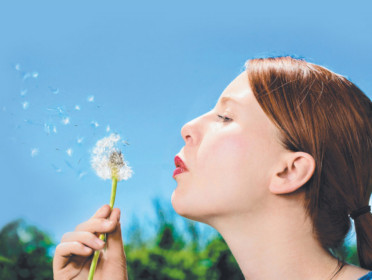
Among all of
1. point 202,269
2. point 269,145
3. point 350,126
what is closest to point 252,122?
point 269,145

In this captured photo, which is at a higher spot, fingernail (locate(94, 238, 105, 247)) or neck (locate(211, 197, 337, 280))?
fingernail (locate(94, 238, 105, 247))

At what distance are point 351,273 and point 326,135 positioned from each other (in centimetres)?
44

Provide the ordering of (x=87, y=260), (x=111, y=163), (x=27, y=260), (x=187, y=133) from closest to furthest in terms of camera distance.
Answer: (x=111, y=163)
(x=187, y=133)
(x=87, y=260)
(x=27, y=260)

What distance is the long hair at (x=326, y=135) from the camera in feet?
4.61

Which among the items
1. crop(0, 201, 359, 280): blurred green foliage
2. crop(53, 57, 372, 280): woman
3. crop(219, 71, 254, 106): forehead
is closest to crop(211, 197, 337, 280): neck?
crop(53, 57, 372, 280): woman

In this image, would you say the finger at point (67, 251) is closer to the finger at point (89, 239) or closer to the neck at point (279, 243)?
the finger at point (89, 239)

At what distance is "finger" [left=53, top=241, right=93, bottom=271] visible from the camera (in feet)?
4.70

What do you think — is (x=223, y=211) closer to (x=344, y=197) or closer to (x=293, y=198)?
(x=293, y=198)

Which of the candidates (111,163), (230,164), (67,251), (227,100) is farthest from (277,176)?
(67,251)

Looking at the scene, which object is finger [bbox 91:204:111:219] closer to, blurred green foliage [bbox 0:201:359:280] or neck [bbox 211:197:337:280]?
neck [bbox 211:197:337:280]

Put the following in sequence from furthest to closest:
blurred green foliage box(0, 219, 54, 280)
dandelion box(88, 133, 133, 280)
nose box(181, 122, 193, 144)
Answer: blurred green foliage box(0, 219, 54, 280) < nose box(181, 122, 193, 144) < dandelion box(88, 133, 133, 280)

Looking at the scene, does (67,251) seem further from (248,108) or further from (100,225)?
(248,108)

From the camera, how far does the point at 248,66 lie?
159 cm

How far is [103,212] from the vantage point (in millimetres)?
1432
